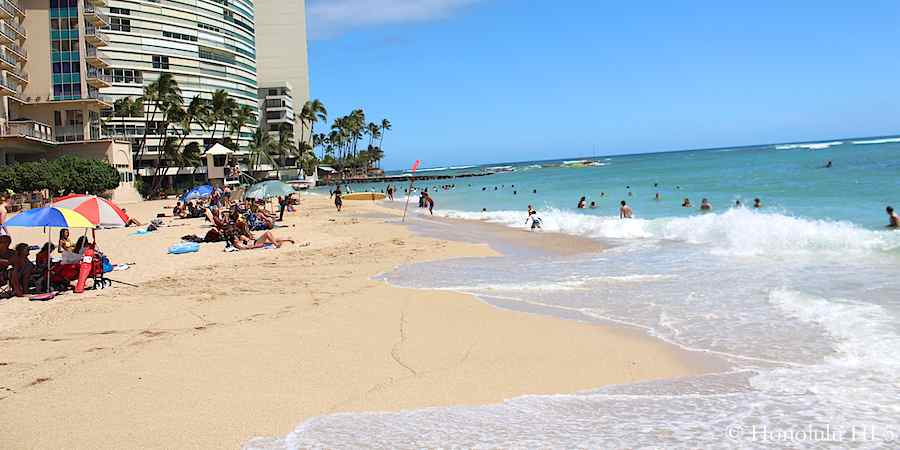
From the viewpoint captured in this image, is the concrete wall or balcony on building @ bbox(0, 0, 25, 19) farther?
the concrete wall

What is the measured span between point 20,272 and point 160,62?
81.2 metres

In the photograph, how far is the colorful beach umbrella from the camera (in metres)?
9.86

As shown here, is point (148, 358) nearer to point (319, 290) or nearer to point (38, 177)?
point (319, 290)

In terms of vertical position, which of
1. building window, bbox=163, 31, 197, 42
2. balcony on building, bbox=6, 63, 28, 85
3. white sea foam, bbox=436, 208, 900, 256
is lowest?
white sea foam, bbox=436, 208, 900, 256

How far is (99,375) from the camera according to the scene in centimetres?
597

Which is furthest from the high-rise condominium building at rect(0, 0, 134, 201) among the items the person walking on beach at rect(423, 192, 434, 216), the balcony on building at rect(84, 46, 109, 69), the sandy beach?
the sandy beach

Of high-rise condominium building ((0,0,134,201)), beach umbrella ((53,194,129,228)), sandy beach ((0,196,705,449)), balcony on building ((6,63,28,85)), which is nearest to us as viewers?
sandy beach ((0,196,705,449))

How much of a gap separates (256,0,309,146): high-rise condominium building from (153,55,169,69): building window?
4492cm

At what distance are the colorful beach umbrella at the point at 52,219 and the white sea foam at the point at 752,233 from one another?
12410 mm

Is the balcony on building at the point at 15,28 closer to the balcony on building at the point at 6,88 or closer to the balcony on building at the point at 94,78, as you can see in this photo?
the balcony on building at the point at 6,88

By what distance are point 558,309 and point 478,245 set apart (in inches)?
332

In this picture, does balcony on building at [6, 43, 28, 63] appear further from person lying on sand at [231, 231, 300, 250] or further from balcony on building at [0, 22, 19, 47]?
person lying on sand at [231, 231, 300, 250]

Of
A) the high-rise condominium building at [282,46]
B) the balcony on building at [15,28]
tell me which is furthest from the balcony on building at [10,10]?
the high-rise condominium building at [282,46]

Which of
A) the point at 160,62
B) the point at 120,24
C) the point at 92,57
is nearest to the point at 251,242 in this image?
the point at 92,57
